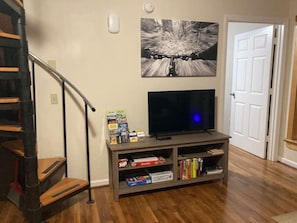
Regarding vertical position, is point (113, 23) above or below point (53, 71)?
above

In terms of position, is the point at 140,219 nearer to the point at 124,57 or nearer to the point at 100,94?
the point at 100,94

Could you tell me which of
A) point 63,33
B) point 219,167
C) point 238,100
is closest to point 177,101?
point 219,167

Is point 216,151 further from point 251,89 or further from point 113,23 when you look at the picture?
point 113,23

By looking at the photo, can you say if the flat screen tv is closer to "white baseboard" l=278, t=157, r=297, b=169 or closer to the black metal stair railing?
the black metal stair railing

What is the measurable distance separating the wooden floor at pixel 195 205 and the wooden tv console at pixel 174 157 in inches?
4.6

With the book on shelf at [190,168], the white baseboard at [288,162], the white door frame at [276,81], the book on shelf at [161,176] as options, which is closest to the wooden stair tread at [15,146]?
the book on shelf at [161,176]

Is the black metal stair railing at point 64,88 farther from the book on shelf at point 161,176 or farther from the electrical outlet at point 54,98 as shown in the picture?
the book on shelf at point 161,176

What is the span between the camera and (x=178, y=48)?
3.05 metres

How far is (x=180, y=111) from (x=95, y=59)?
1.16 m

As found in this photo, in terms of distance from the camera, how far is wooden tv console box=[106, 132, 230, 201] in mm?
2629

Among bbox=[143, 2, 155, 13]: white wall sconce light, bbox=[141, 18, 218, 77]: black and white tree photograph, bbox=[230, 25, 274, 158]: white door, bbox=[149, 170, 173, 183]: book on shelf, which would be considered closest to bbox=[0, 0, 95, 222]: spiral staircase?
bbox=[149, 170, 173, 183]: book on shelf

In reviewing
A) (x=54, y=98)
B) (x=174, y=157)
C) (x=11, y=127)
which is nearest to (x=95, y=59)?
(x=54, y=98)

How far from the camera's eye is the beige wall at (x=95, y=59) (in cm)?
262

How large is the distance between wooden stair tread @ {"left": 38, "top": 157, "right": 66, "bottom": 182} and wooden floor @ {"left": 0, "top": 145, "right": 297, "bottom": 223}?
0.42 m
